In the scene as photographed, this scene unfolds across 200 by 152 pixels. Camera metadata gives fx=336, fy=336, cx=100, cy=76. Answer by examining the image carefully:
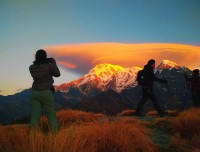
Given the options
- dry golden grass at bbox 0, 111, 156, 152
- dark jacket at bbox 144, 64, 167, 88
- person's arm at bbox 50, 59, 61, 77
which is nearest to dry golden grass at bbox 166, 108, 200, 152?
dry golden grass at bbox 0, 111, 156, 152

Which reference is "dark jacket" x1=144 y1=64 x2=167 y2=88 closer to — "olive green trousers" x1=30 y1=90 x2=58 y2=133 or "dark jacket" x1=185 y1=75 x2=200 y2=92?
"dark jacket" x1=185 y1=75 x2=200 y2=92

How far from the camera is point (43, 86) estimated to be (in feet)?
25.7

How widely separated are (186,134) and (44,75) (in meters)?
4.34

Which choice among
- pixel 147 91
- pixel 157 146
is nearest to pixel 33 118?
pixel 157 146

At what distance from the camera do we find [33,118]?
7672mm

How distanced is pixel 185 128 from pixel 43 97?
4324 millimetres

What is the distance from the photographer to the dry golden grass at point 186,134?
315 inches

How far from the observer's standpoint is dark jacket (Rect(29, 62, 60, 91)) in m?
7.87

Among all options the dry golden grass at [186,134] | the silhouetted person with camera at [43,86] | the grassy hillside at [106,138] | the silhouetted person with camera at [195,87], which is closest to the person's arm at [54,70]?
the silhouetted person with camera at [43,86]

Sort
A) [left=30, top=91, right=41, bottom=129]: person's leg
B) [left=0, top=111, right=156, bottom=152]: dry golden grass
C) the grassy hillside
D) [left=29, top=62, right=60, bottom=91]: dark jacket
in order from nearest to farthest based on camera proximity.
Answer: the grassy hillside → [left=0, top=111, right=156, bottom=152]: dry golden grass → [left=30, top=91, right=41, bottom=129]: person's leg → [left=29, top=62, right=60, bottom=91]: dark jacket

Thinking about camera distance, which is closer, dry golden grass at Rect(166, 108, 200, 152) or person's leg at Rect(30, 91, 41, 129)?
A: person's leg at Rect(30, 91, 41, 129)

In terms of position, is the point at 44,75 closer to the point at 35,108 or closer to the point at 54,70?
the point at 54,70

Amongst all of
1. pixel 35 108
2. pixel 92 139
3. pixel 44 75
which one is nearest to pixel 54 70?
pixel 44 75

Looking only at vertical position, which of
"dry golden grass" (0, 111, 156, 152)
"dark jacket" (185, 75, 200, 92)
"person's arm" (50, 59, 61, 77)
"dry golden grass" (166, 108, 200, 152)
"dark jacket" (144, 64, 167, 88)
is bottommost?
"dry golden grass" (166, 108, 200, 152)
